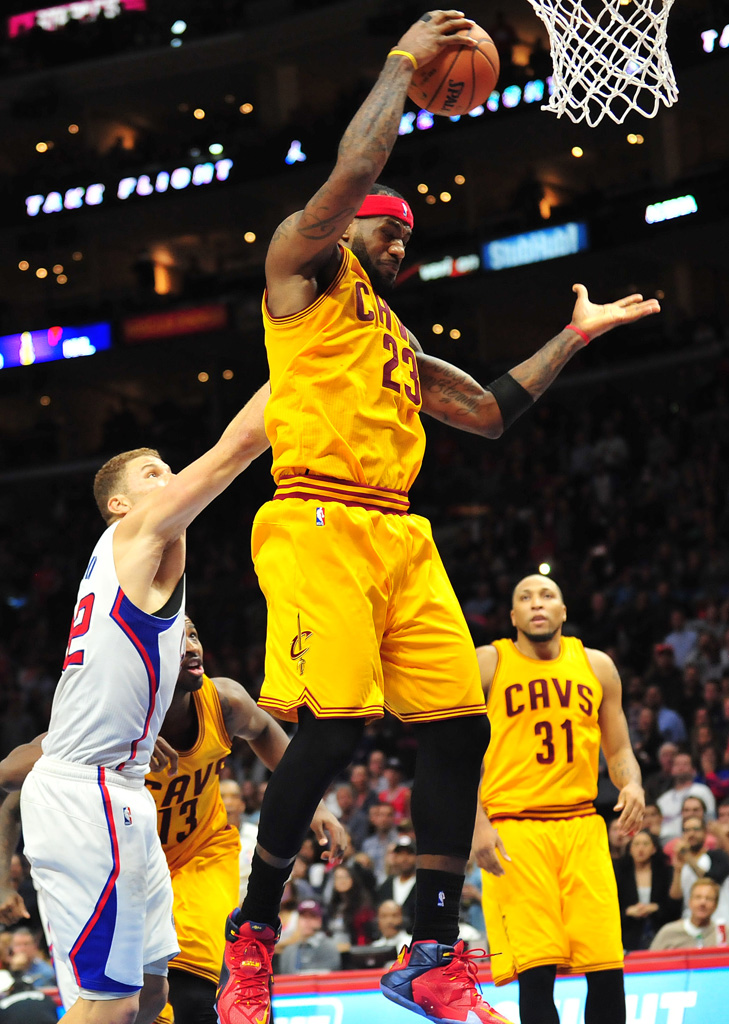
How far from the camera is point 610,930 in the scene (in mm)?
6090

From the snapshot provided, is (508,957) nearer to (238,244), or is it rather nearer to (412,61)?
(412,61)

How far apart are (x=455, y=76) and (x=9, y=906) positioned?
3.78 metres

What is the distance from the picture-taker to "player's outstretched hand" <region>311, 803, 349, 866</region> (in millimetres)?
5129

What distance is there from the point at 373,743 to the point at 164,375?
16.0 m

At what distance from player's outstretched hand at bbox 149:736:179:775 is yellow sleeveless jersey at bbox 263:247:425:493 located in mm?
1777

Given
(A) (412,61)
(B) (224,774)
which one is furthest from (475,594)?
(A) (412,61)

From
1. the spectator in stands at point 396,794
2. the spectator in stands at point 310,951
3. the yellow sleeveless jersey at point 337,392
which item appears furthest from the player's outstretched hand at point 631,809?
the spectator in stands at point 396,794

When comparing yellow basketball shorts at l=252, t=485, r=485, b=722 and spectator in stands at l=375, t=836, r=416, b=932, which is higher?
yellow basketball shorts at l=252, t=485, r=485, b=722

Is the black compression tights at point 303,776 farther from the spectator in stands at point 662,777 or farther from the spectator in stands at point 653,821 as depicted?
the spectator in stands at point 662,777

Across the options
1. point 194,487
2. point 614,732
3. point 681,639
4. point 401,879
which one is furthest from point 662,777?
point 194,487

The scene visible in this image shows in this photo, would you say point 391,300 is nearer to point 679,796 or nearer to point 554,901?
point 679,796

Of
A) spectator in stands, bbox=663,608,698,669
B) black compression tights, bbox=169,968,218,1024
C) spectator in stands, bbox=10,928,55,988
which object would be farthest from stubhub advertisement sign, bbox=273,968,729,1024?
spectator in stands, bbox=663,608,698,669

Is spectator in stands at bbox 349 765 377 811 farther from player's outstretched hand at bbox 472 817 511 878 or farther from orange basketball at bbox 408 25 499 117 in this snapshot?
orange basketball at bbox 408 25 499 117

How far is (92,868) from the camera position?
4.12 metres
